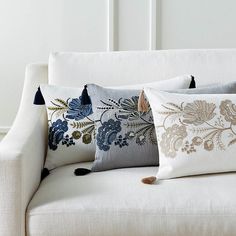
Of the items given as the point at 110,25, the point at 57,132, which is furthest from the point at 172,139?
the point at 110,25

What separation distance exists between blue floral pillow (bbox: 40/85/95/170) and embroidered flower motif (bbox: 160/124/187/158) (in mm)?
268

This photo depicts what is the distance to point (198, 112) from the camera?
150 cm

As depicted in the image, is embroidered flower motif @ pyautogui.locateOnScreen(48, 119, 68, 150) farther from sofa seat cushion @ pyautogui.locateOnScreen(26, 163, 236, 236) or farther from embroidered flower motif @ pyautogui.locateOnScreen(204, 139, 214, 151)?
embroidered flower motif @ pyautogui.locateOnScreen(204, 139, 214, 151)

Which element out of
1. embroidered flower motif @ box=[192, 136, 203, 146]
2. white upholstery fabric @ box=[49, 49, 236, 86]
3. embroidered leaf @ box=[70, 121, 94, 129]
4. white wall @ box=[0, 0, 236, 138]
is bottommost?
embroidered flower motif @ box=[192, 136, 203, 146]

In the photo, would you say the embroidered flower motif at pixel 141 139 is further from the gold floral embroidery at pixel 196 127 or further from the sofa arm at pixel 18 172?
the sofa arm at pixel 18 172

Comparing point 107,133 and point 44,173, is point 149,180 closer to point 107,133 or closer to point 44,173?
point 107,133

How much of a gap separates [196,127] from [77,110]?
415 mm

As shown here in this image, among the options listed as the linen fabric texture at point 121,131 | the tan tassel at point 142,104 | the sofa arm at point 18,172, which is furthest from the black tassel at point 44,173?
the tan tassel at point 142,104

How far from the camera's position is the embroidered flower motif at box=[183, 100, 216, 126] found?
4.88 ft

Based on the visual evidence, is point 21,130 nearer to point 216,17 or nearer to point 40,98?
point 40,98

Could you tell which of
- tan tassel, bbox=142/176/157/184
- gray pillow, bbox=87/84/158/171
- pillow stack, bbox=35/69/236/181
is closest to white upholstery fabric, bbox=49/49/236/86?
pillow stack, bbox=35/69/236/181

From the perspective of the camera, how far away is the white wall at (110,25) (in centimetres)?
269

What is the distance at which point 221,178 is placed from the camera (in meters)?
1.45

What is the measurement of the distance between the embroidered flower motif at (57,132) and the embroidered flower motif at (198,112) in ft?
1.35
